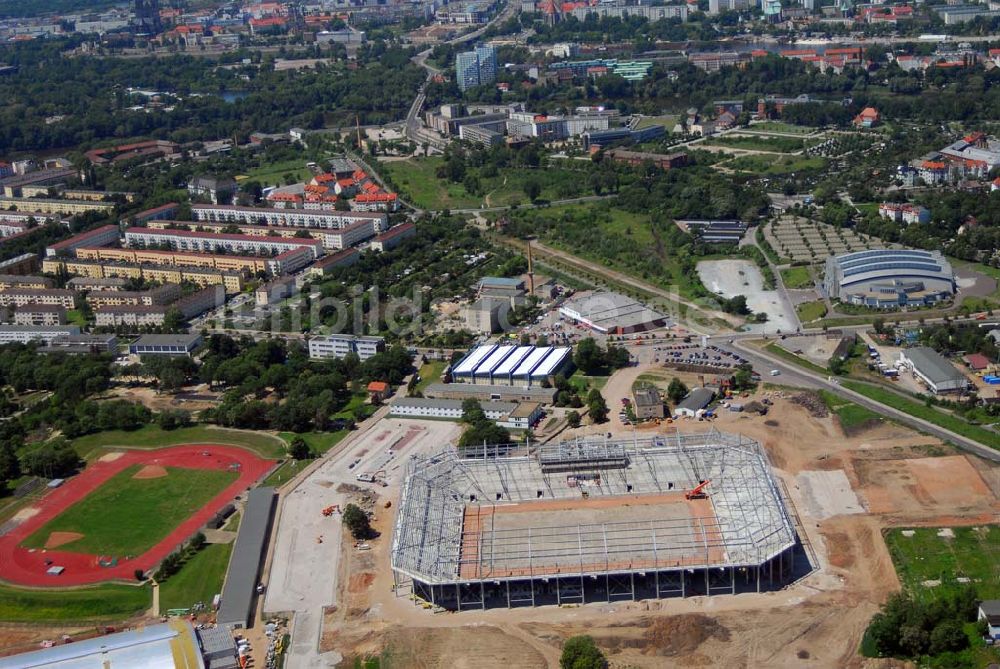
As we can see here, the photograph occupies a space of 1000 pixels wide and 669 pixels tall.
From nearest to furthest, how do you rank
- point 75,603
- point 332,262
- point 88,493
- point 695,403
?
point 75,603, point 88,493, point 695,403, point 332,262

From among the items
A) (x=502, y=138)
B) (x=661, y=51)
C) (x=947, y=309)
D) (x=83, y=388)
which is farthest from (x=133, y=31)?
(x=947, y=309)

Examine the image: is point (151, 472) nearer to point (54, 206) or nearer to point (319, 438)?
point (319, 438)

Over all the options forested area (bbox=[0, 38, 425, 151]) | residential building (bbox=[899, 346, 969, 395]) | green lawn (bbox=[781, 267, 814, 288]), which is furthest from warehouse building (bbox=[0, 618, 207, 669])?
forested area (bbox=[0, 38, 425, 151])

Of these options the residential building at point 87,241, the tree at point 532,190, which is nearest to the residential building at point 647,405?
the tree at point 532,190

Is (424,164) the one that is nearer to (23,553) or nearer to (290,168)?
(290,168)

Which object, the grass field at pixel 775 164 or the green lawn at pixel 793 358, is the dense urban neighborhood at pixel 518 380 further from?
the grass field at pixel 775 164

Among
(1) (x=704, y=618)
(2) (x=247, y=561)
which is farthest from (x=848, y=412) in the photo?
(2) (x=247, y=561)
